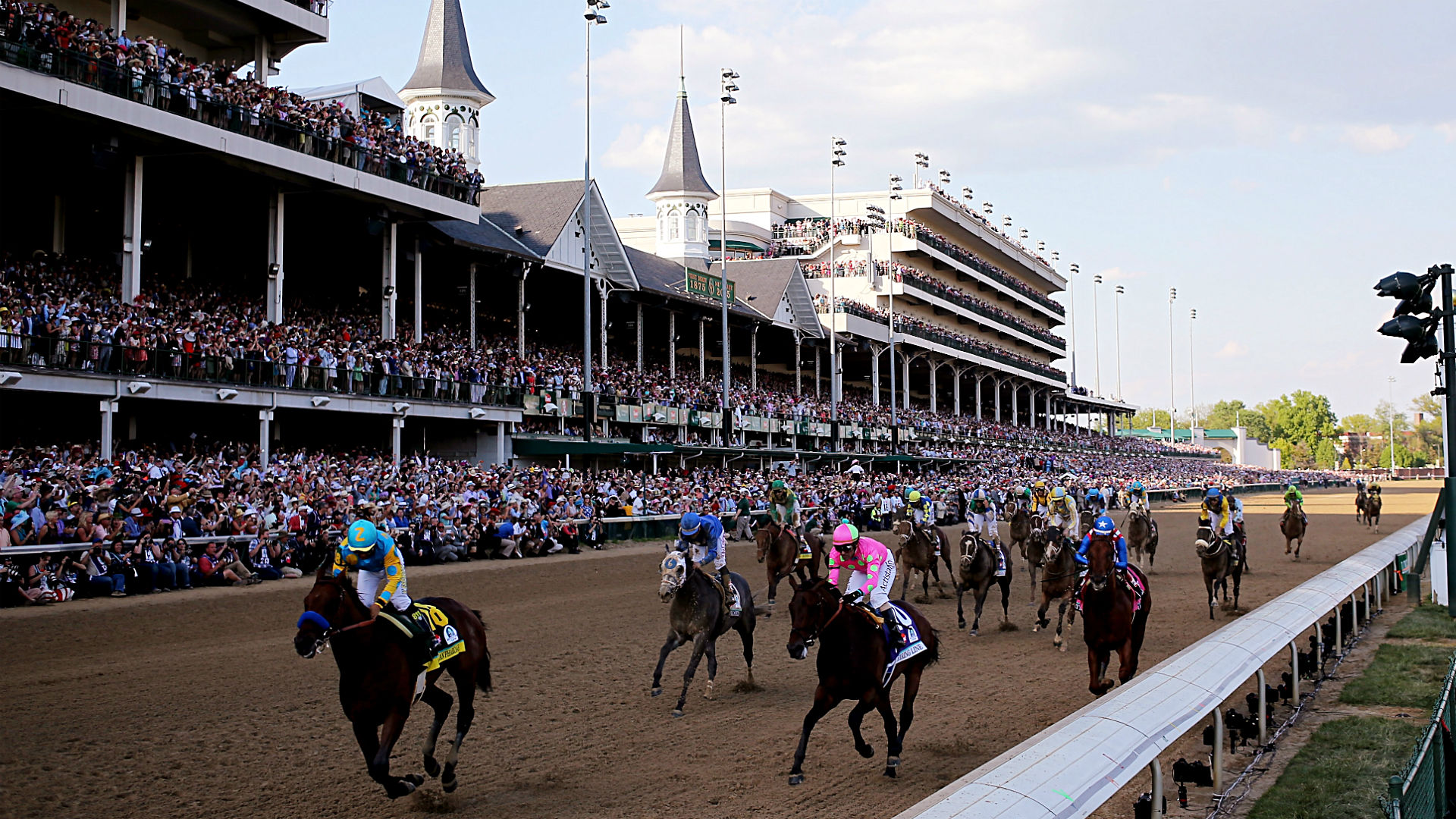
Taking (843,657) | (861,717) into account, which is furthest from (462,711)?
(861,717)

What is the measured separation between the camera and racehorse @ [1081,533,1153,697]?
998cm

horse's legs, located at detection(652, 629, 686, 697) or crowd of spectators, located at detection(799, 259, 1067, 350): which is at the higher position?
crowd of spectators, located at detection(799, 259, 1067, 350)

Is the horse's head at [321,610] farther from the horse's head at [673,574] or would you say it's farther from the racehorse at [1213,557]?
the racehorse at [1213,557]

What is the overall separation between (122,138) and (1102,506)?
1990 centimetres

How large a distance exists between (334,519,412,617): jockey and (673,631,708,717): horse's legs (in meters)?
3.34

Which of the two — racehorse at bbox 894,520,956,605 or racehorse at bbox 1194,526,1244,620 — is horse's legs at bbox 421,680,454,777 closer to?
racehorse at bbox 894,520,956,605

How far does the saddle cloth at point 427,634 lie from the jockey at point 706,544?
10.5ft

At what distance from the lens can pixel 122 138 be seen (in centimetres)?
2233

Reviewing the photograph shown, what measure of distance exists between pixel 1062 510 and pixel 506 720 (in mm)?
10610

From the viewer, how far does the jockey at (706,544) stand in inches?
432

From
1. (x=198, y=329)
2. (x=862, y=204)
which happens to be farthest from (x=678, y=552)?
(x=862, y=204)

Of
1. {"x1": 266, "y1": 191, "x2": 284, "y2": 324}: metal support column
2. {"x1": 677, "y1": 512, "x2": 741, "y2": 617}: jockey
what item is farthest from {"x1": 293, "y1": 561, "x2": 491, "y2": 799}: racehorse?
{"x1": 266, "y1": 191, "x2": 284, "y2": 324}: metal support column

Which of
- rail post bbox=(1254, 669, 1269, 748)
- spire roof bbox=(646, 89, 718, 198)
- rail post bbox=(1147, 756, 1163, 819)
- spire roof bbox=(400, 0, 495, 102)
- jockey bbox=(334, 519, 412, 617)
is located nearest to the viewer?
rail post bbox=(1147, 756, 1163, 819)

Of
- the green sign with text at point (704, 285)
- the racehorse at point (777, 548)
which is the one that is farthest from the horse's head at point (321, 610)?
the green sign with text at point (704, 285)
